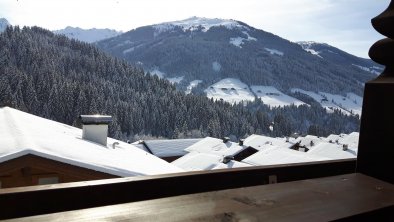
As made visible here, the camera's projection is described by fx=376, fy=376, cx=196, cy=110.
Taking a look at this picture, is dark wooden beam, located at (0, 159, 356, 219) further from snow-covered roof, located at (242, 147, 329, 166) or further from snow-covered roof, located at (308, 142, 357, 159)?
snow-covered roof, located at (308, 142, 357, 159)

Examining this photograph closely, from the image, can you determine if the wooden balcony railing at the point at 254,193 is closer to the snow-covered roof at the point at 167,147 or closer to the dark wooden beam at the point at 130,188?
the dark wooden beam at the point at 130,188

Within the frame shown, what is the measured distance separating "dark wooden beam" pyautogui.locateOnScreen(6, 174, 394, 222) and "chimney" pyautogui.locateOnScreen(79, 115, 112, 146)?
1352 centimetres

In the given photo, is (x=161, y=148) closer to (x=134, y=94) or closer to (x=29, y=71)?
(x=134, y=94)

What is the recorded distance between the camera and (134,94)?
342ft

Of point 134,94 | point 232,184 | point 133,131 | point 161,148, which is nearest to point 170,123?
point 133,131

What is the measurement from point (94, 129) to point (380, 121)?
527 inches

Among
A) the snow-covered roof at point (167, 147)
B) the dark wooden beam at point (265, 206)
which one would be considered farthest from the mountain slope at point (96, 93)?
the dark wooden beam at point (265, 206)

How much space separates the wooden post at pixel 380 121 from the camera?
162 cm

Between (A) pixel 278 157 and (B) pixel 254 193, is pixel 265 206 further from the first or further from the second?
(A) pixel 278 157

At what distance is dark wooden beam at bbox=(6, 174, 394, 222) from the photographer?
95 centimetres

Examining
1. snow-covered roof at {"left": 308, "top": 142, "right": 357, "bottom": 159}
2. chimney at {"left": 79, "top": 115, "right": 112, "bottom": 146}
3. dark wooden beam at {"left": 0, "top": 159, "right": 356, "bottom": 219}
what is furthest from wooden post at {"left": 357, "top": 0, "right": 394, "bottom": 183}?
snow-covered roof at {"left": 308, "top": 142, "right": 357, "bottom": 159}

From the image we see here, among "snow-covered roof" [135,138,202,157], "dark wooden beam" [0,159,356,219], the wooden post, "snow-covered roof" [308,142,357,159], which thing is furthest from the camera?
"snow-covered roof" [135,138,202,157]

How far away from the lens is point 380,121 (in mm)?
1656

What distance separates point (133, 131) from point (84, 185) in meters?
87.0
